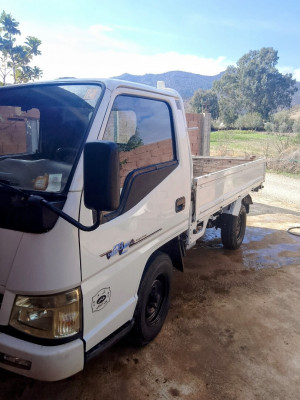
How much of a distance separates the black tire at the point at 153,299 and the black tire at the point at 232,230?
238cm

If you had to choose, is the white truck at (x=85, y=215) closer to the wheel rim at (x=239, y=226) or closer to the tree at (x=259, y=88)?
the wheel rim at (x=239, y=226)

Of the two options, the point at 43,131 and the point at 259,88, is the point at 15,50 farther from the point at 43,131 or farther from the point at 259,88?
the point at 259,88

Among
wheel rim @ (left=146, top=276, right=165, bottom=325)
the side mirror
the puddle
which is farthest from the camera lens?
the puddle

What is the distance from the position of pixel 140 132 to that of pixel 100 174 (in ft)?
3.65

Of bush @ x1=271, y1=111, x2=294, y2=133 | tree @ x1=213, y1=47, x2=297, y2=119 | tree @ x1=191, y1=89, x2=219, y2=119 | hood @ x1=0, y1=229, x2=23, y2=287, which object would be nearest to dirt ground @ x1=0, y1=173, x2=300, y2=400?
hood @ x1=0, y1=229, x2=23, y2=287

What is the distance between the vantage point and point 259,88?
215ft

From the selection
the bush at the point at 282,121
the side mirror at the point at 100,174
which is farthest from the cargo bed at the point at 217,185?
the bush at the point at 282,121

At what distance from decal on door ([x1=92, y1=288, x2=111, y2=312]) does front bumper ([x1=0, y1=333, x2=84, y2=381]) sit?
0.88ft

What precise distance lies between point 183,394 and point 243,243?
3.99 m

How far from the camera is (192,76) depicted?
5930 inches

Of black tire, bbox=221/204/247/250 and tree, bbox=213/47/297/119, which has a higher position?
tree, bbox=213/47/297/119

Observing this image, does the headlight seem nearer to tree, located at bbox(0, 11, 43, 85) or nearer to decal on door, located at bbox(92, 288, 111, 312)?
decal on door, located at bbox(92, 288, 111, 312)

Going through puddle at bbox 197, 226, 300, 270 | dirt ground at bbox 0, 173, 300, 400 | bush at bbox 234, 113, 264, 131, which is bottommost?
puddle at bbox 197, 226, 300, 270

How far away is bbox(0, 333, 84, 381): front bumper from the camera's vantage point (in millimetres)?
1795
